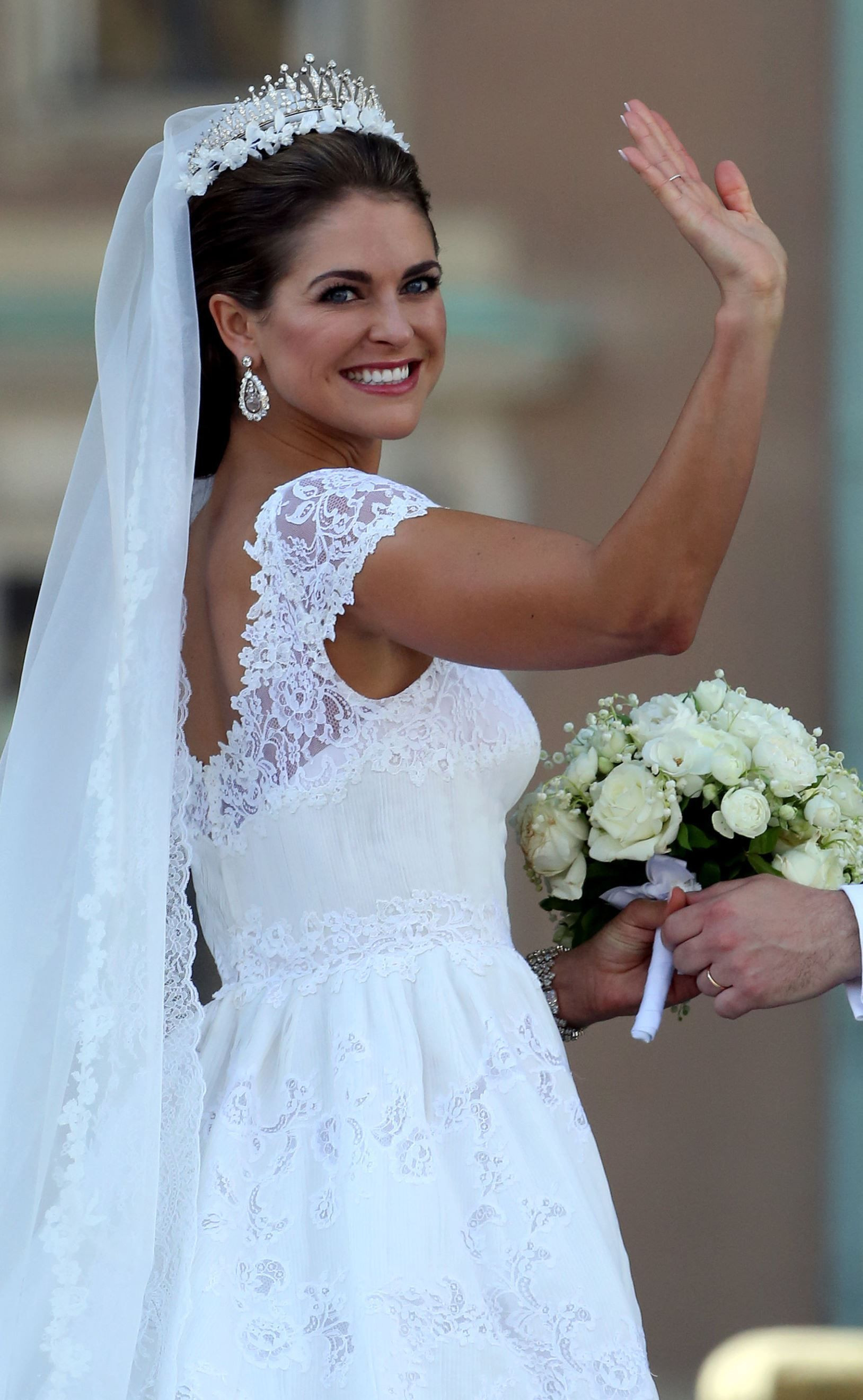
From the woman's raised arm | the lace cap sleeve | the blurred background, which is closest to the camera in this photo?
the woman's raised arm

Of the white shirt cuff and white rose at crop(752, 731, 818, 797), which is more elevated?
white rose at crop(752, 731, 818, 797)

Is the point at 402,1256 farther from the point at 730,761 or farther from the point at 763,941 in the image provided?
the point at 730,761

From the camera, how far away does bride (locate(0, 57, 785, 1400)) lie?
1871mm

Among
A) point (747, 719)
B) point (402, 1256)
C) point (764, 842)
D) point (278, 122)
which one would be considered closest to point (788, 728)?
point (747, 719)

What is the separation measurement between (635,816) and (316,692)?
508 millimetres

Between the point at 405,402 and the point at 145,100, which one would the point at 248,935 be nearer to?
the point at 405,402

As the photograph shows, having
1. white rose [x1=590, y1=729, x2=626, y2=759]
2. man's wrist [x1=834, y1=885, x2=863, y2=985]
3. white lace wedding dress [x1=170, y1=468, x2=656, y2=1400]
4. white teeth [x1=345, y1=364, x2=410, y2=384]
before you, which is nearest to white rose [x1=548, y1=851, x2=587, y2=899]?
white rose [x1=590, y1=729, x2=626, y2=759]

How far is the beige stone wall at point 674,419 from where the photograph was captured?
4.58 meters

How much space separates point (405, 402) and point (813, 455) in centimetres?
255

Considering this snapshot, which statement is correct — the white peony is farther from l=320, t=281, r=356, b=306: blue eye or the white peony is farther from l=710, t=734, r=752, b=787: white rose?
l=320, t=281, r=356, b=306: blue eye

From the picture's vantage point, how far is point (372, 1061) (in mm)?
2002

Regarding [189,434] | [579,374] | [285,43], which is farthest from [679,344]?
[189,434]

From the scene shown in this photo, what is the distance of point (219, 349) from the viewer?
2359 mm

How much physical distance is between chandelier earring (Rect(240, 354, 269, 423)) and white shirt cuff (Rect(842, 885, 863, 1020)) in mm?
976
